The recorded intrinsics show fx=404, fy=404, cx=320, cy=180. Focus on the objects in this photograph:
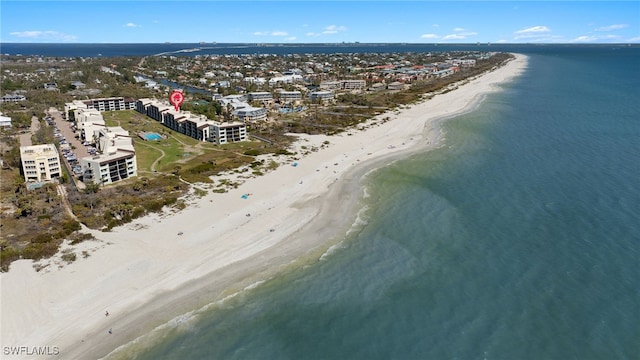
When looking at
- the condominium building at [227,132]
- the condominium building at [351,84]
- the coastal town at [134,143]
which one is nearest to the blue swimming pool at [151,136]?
the coastal town at [134,143]

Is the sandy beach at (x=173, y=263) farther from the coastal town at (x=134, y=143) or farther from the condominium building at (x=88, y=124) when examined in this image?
the condominium building at (x=88, y=124)

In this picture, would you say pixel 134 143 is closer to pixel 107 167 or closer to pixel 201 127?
pixel 201 127

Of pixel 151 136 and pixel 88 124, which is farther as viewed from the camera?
pixel 151 136

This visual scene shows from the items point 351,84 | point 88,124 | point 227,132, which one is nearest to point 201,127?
point 227,132

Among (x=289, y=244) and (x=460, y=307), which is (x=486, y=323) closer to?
(x=460, y=307)

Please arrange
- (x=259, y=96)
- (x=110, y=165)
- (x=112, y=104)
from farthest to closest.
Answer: (x=259, y=96) < (x=112, y=104) < (x=110, y=165)

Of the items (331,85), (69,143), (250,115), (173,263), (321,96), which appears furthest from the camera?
(331,85)

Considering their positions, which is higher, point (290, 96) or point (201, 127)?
point (290, 96)

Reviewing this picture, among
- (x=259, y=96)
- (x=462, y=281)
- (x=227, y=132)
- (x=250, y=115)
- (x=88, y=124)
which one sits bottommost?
(x=462, y=281)
